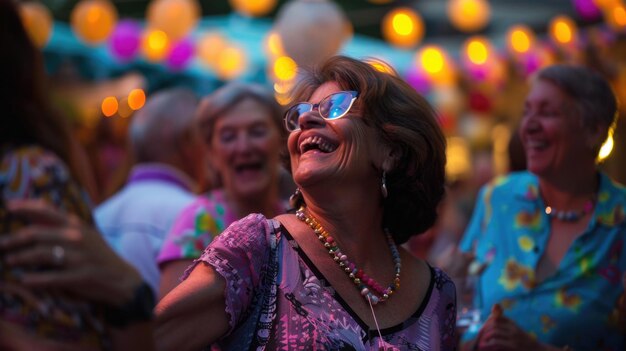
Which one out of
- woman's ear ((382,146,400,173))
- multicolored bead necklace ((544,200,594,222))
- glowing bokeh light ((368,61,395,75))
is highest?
glowing bokeh light ((368,61,395,75))

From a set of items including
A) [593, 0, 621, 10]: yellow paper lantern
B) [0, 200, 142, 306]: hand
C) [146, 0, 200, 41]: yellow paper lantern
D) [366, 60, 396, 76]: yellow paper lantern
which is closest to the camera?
[0, 200, 142, 306]: hand

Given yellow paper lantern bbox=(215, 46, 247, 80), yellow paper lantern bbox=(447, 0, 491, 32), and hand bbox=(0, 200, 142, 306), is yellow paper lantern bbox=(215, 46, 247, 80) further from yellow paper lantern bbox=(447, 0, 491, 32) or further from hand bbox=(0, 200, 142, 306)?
hand bbox=(0, 200, 142, 306)

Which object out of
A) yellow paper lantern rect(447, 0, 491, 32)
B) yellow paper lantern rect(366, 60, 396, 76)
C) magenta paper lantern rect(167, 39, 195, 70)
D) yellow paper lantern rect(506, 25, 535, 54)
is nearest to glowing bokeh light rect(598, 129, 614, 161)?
yellow paper lantern rect(366, 60, 396, 76)

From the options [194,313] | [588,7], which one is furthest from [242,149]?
[588,7]

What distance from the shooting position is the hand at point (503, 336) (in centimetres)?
338

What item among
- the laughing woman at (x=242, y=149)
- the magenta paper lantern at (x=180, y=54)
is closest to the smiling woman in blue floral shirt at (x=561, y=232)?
the laughing woman at (x=242, y=149)

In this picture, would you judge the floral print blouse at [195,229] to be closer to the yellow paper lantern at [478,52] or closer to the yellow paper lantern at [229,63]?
the yellow paper lantern at [229,63]

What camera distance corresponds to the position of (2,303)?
5.55 feet

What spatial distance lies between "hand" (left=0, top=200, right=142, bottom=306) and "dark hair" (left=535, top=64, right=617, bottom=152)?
2.63 meters

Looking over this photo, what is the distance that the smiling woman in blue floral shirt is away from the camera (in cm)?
370

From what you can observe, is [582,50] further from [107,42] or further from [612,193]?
[612,193]

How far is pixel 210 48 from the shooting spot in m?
11.0

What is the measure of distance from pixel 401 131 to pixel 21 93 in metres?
1.41

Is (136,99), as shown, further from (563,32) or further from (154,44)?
(563,32)
